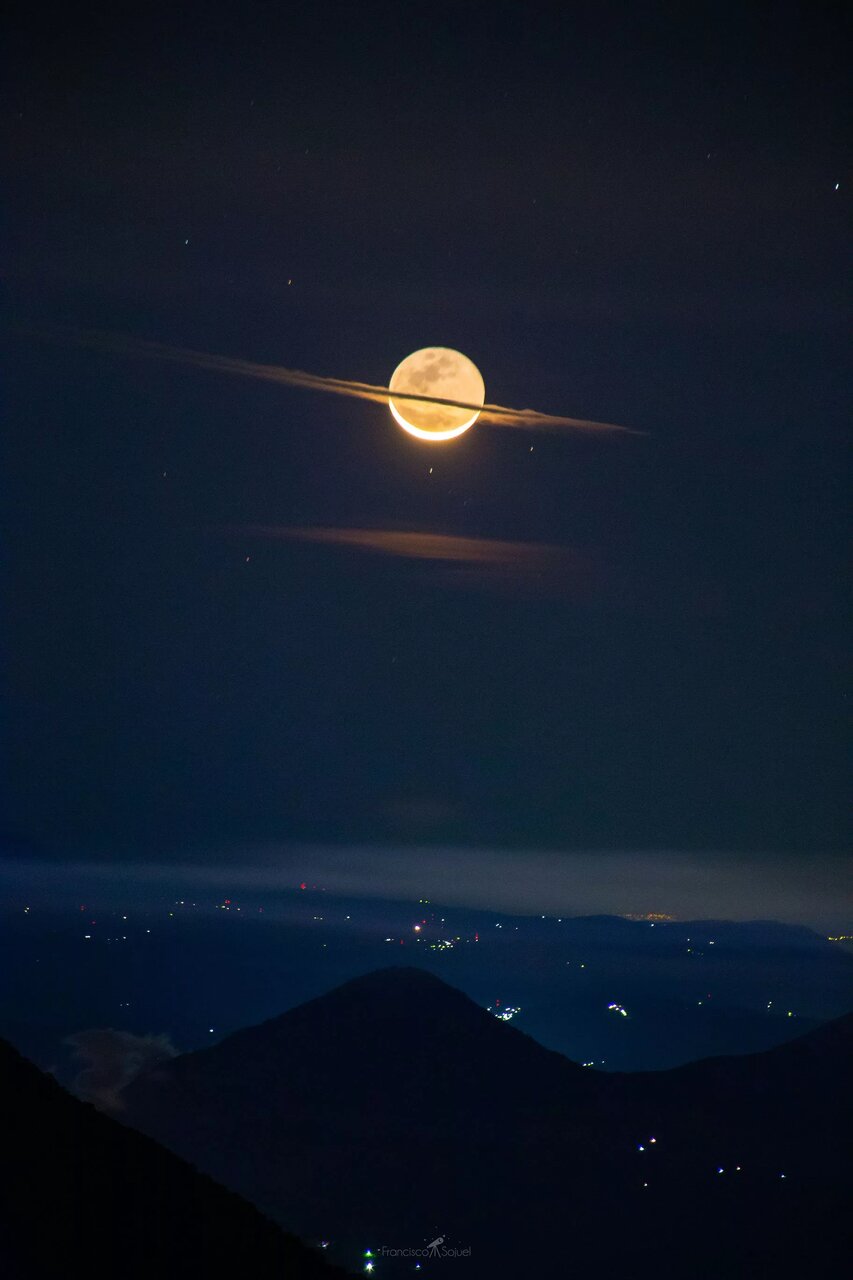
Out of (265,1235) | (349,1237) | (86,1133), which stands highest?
(86,1133)

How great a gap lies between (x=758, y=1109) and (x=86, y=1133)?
638 ft

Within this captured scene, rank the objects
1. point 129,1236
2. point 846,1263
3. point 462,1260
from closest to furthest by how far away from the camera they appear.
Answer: point 129,1236, point 846,1263, point 462,1260

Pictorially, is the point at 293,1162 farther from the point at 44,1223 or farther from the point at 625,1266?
the point at 44,1223

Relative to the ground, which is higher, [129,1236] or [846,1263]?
[129,1236]

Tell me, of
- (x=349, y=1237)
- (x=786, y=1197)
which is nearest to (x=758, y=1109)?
(x=786, y=1197)

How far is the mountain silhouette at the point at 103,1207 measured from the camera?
84.3 ft

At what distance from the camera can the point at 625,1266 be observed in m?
150

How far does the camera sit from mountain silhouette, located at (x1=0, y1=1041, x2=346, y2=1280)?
25.7 m

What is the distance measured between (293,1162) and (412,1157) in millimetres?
21388

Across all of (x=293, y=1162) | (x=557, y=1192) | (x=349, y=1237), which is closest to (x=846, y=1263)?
(x=557, y=1192)

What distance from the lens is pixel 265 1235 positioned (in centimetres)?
3325

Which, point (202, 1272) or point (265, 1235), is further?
point (265, 1235)

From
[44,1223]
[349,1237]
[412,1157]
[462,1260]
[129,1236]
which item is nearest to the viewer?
[44,1223]

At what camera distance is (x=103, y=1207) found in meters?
28.3
